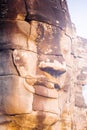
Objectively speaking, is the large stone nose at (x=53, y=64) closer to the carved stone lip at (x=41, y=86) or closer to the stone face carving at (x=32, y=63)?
the stone face carving at (x=32, y=63)

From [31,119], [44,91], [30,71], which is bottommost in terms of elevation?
[31,119]

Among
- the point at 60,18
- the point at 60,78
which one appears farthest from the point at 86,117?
the point at 60,18

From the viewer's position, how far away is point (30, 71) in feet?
14.1

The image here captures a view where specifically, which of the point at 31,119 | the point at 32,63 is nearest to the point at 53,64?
the point at 32,63

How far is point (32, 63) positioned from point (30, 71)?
0.44ft

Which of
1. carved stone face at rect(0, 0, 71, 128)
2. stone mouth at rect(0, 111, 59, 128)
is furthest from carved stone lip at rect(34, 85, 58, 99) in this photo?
stone mouth at rect(0, 111, 59, 128)

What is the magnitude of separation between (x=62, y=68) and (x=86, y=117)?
318cm

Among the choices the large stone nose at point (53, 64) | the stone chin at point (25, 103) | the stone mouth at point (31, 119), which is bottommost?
the stone mouth at point (31, 119)

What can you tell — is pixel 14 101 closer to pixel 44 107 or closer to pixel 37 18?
pixel 44 107

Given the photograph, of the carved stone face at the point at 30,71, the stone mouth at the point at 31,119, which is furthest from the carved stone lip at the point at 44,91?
the stone mouth at the point at 31,119

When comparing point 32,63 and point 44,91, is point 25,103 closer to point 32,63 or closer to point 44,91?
point 44,91

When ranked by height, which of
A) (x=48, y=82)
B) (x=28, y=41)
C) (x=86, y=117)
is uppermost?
(x=28, y=41)

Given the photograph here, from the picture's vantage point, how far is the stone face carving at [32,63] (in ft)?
13.5

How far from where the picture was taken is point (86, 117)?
730 cm
